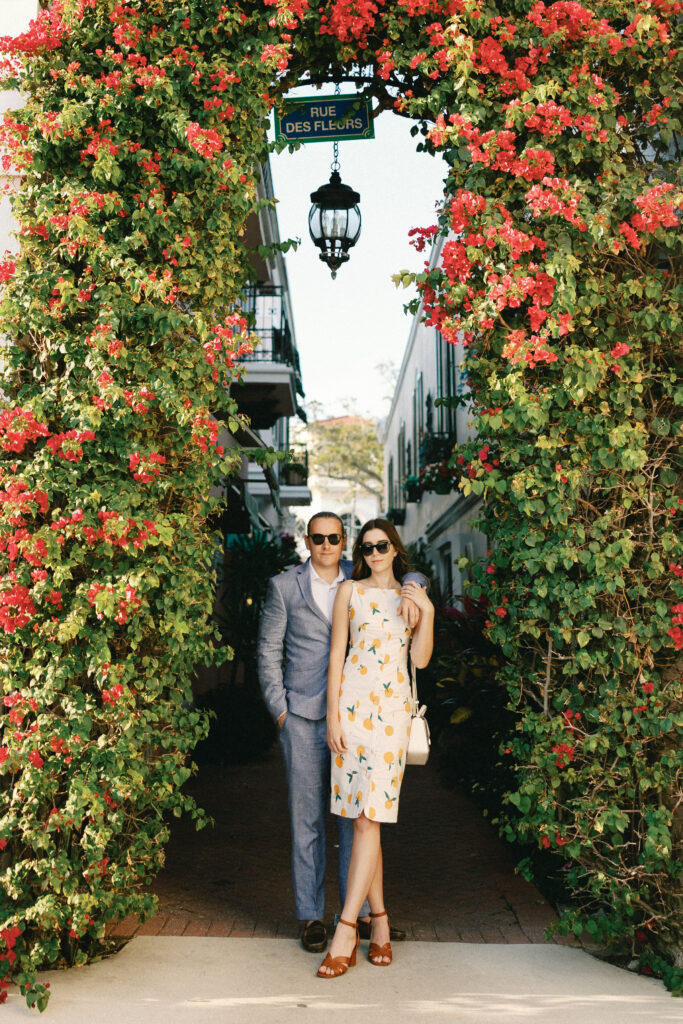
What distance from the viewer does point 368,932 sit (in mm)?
4539

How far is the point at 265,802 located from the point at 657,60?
6288 millimetres

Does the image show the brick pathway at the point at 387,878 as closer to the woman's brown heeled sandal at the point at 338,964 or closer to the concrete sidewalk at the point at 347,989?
the concrete sidewalk at the point at 347,989

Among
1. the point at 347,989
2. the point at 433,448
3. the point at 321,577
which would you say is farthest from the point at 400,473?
the point at 347,989

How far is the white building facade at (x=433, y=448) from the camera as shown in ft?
40.5

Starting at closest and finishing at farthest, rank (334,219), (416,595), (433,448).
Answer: (416,595) < (334,219) < (433,448)

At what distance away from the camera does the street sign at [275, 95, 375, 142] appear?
5.45 meters

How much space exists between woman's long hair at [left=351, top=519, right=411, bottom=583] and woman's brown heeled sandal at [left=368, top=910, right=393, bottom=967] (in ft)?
5.06

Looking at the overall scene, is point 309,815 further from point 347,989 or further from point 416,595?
point 416,595

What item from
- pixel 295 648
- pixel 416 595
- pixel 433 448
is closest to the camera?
pixel 416 595

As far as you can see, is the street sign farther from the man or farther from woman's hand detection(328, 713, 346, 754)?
woman's hand detection(328, 713, 346, 754)

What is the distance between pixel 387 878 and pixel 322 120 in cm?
466

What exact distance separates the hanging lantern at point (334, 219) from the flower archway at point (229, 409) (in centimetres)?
248

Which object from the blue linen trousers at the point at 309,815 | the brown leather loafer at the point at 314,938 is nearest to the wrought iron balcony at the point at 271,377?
the blue linen trousers at the point at 309,815

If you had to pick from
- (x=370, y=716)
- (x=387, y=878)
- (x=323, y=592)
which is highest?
(x=323, y=592)
